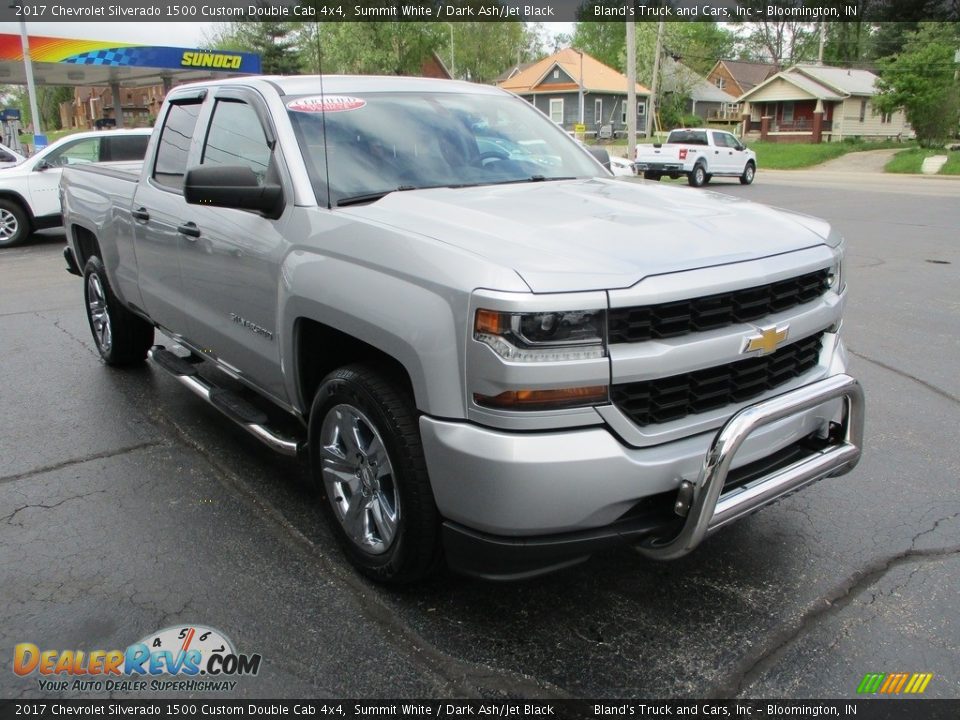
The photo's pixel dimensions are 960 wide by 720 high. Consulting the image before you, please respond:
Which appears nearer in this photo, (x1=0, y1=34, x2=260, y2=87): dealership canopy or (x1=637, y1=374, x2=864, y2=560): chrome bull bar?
(x1=637, y1=374, x2=864, y2=560): chrome bull bar

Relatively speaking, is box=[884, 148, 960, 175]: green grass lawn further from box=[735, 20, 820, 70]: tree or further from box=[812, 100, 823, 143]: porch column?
box=[735, 20, 820, 70]: tree

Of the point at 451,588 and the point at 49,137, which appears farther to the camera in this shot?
the point at 49,137

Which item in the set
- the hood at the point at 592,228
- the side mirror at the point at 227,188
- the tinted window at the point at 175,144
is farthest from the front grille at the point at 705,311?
the tinted window at the point at 175,144

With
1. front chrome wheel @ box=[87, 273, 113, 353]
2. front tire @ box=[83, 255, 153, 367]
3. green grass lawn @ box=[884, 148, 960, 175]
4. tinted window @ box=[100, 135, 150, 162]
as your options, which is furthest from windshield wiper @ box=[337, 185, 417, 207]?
green grass lawn @ box=[884, 148, 960, 175]

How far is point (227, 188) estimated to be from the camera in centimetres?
320

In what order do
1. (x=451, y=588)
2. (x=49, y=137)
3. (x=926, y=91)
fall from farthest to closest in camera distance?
(x=49, y=137)
(x=926, y=91)
(x=451, y=588)

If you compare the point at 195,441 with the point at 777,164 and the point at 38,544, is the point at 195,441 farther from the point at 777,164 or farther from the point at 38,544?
the point at 777,164

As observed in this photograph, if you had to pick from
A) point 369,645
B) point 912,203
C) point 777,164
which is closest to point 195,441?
point 369,645

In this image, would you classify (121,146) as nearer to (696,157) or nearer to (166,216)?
(166,216)

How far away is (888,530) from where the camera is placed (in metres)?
3.59

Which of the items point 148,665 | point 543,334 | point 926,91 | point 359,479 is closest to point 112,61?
point 359,479

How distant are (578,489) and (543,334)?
48 cm

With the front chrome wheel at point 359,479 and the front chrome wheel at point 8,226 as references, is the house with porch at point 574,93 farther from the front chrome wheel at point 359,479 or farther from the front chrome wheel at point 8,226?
the front chrome wheel at point 359,479

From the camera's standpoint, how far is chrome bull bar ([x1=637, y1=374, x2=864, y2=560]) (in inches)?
97.1
